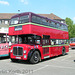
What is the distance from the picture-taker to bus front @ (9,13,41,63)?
28.4 feet

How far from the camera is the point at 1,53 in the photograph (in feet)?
36.9

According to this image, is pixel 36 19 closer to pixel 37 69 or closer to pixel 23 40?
pixel 23 40

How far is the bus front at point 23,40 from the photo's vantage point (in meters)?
8.66

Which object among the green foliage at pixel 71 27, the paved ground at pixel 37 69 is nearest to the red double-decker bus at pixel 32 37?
Result: the paved ground at pixel 37 69

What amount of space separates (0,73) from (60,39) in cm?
880

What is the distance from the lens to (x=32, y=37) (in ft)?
31.9

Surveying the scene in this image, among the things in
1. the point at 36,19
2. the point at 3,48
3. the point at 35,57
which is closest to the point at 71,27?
the point at 3,48

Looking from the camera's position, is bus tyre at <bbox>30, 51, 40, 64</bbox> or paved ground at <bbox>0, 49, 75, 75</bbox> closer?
paved ground at <bbox>0, 49, 75, 75</bbox>

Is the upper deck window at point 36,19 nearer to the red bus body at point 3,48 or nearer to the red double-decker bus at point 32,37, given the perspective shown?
the red double-decker bus at point 32,37

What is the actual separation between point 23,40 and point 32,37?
951 mm

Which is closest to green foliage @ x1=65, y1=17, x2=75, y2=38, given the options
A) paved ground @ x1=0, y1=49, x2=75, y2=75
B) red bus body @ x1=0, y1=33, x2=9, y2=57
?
red bus body @ x1=0, y1=33, x2=9, y2=57

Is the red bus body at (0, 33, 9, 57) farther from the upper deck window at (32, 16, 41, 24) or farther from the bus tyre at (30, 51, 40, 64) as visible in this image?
the upper deck window at (32, 16, 41, 24)

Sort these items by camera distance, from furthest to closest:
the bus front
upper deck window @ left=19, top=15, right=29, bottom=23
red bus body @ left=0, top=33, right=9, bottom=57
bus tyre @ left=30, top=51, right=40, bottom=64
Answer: red bus body @ left=0, top=33, right=9, bottom=57, upper deck window @ left=19, top=15, right=29, bottom=23, bus tyre @ left=30, top=51, right=40, bottom=64, the bus front

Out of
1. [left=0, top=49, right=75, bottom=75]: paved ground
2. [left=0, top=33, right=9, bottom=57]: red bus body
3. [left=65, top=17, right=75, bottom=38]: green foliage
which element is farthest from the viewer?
[left=65, top=17, right=75, bottom=38]: green foliage
